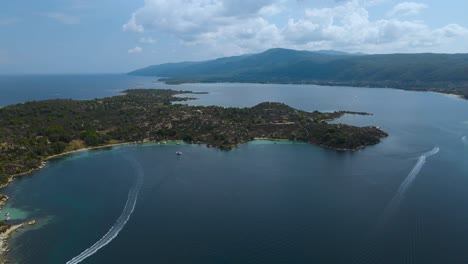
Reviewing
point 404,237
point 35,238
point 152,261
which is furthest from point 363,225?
point 35,238

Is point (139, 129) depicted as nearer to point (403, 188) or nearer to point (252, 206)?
point (252, 206)

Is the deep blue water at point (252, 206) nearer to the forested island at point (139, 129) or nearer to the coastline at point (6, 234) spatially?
the coastline at point (6, 234)

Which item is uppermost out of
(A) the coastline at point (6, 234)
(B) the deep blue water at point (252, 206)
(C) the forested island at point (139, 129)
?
(C) the forested island at point (139, 129)

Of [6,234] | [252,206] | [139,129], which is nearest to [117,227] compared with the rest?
[6,234]

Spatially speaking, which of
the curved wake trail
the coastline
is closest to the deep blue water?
the curved wake trail

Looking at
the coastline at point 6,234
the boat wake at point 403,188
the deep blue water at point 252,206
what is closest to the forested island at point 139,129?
the deep blue water at point 252,206
